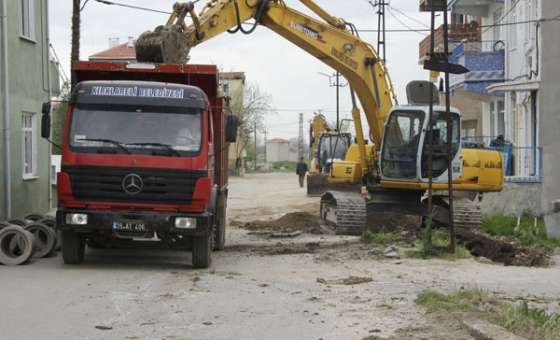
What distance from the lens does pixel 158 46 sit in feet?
53.8

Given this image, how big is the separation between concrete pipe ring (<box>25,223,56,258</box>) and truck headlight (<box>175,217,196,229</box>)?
9.79 ft

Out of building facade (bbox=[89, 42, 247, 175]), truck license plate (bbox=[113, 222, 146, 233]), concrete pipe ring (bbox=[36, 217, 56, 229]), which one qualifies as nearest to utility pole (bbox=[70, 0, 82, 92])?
concrete pipe ring (bbox=[36, 217, 56, 229])

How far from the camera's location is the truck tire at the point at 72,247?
14.0 metres

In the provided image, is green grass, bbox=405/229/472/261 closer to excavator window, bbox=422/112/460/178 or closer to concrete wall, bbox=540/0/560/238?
excavator window, bbox=422/112/460/178

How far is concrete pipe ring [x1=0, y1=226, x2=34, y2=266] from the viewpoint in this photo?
1446 cm

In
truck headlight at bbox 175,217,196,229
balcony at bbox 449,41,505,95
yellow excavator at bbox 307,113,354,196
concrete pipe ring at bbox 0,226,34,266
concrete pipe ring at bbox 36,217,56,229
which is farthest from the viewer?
yellow excavator at bbox 307,113,354,196

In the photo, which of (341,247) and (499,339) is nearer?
(499,339)

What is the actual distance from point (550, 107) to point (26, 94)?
12.3 metres

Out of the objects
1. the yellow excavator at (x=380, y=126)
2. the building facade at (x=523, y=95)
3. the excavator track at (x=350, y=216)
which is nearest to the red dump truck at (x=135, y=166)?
the yellow excavator at (x=380, y=126)

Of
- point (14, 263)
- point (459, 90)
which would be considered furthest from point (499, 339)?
point (459, 90)

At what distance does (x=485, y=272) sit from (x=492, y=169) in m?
6.93

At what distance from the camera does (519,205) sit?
2552 cm

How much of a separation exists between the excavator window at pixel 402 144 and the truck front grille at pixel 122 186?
7646 millimetres

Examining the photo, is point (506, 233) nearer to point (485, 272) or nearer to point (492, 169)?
point (492, 169)
